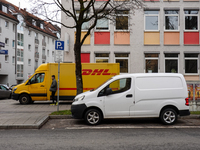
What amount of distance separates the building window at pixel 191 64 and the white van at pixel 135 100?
547 inches

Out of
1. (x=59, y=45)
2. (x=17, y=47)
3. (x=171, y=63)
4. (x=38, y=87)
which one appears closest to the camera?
(x=59, y=45)

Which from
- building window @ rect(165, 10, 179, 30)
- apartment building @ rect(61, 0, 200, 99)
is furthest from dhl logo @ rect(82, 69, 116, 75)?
building window @ rect(165, 10, 179, 30)

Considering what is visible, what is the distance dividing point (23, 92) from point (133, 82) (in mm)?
10425

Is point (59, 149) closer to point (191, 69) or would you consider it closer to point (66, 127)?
point (66, 127)

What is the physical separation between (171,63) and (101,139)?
1706cm

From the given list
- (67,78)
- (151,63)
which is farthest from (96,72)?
(151,63)

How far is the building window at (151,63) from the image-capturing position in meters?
22.7

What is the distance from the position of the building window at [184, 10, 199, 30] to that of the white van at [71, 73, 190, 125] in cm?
1475

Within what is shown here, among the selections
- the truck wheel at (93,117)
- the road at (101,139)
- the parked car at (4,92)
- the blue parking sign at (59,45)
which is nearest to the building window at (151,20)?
the blue parking sign at (59,45)

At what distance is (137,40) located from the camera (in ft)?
74.0

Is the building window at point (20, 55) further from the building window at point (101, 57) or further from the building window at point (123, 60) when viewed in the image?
the building window at point (123, 60)

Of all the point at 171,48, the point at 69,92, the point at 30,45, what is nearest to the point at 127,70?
the point at 171,48

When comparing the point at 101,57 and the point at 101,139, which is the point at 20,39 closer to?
the point at 101,57

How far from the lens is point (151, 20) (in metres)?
22.8
